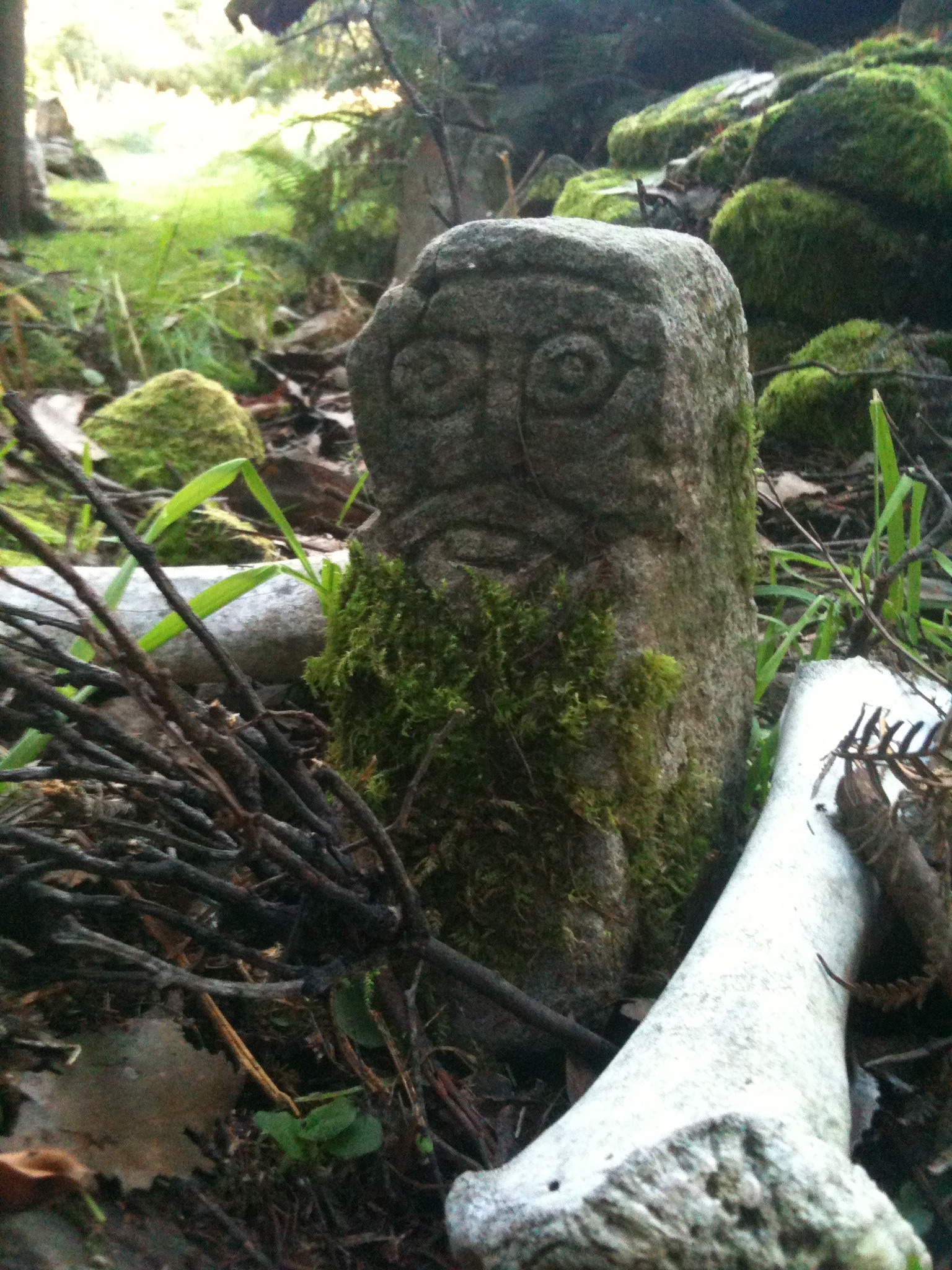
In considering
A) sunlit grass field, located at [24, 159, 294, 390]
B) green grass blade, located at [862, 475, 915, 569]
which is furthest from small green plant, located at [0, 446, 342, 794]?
sunlit grass field, located at [24, 159, 294, 390]

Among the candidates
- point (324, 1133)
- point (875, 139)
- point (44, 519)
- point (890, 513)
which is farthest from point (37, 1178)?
point (875, 139)

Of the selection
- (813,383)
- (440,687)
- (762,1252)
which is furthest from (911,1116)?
(813,383)

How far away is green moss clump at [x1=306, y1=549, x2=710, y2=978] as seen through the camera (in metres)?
1.94

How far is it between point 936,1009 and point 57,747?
4.97 feet

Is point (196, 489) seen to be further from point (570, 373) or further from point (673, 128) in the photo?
point (673, 128)

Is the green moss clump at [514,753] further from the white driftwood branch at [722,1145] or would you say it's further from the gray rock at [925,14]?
the gray rock at [925,14]

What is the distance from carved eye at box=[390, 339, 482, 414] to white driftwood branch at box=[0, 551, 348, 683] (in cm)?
A: 97

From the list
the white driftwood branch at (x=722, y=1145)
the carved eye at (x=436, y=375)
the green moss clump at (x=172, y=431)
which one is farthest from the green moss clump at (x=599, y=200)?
the white driftwood branch at (x=722, y=1145)

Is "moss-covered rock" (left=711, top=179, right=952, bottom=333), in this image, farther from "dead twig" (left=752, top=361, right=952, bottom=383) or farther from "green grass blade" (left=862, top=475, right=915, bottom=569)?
"green grass blade" (left=862, top=475, right=915, bottom=569)

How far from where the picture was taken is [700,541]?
84.4 inches

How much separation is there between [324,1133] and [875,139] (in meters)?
5.41

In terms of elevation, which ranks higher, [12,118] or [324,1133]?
[12,118]

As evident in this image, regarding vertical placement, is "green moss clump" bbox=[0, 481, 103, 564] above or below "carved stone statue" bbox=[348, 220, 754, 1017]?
below

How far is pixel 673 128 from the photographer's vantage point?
702 centimetres
